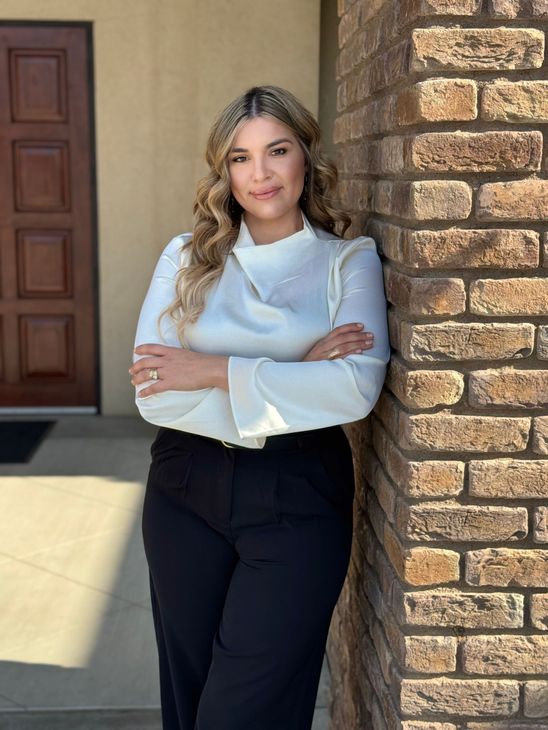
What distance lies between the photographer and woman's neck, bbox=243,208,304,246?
8.27ft

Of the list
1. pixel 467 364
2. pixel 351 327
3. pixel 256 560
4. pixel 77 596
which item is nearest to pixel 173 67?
pixel 77 596

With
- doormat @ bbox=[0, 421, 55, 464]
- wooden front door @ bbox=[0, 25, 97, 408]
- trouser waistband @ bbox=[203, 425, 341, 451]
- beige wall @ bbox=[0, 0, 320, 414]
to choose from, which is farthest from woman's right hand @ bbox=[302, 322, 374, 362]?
wooden front door @ bbox=[0, 25, 97, 408]

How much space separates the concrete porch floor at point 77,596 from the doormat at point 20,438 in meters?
0.09

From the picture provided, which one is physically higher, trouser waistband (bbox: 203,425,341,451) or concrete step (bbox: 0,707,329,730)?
trouser waistband (bbox: 203,425,341,451)

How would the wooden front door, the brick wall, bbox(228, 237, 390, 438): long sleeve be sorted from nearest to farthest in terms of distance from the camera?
the brick wall, bbox(228, 237, 390, 438): long sleeve, the wooden front door

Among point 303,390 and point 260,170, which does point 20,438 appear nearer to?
point 260,170

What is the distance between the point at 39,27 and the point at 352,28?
4917 millimetres

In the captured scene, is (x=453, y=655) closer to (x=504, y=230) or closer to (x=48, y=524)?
(x=504, y=230)

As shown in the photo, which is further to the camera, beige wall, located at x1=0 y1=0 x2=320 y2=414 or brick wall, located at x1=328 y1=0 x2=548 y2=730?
beige wall, located at x1=0 y1=0 x2=320 y2=414

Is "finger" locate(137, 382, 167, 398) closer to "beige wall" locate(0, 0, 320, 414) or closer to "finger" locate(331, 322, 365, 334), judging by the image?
"finger" locate(331, 322, 365, 334)

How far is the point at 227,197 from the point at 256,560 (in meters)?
0.91

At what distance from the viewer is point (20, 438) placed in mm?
6812

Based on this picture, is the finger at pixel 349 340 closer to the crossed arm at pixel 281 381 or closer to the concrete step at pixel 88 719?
the crossed arm at pixel 281 381

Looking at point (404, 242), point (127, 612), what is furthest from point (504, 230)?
point (127, 612)
